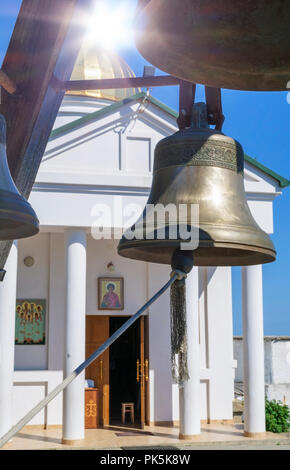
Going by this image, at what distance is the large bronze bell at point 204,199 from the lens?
266cm

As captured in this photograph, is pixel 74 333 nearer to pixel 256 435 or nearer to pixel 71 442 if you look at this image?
pixel 71 442

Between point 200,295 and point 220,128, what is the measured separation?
11158mm

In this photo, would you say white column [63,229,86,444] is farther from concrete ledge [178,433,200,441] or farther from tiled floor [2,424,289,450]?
concrete ledge [178,433,200,441]

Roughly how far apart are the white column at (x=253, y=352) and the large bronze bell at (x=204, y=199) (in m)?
9.14

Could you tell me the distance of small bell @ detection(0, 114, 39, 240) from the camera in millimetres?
2654

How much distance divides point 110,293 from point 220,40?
1162cm

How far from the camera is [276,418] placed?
41.2ft

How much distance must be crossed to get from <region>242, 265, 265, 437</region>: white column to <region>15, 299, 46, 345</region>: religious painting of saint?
4.02 meters

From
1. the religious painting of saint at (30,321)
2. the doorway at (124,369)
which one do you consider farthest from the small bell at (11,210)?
the doorway at (124,369)

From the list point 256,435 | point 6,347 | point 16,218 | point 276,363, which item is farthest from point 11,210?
point 276,363

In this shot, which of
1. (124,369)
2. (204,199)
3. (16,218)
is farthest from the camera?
(124,369)

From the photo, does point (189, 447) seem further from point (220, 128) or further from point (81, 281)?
point (220, 128)

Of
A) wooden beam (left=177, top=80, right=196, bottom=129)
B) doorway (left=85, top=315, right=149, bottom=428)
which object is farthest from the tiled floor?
wooden beam (left=177, top=80, right=196, bottom=129)
